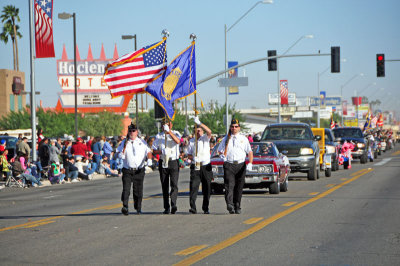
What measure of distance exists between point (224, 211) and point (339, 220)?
8.88ft

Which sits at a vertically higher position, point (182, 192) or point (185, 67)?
point (185, 67)

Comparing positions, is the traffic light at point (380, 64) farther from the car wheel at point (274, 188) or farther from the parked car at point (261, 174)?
the car wheel at point (274, 188)

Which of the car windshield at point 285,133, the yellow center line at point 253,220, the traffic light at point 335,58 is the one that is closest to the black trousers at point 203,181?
the yellow center line at point 253,220

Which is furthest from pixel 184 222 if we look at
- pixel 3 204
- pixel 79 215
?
pixel 3 204

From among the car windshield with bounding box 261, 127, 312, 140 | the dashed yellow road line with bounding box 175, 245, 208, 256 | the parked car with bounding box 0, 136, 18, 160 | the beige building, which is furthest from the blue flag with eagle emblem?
the beige building

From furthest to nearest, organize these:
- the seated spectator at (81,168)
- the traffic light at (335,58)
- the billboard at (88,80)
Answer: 1. the billboard at (88,80)
2. the traffic light at (335,58)
3. the seated spectator at (81,168)

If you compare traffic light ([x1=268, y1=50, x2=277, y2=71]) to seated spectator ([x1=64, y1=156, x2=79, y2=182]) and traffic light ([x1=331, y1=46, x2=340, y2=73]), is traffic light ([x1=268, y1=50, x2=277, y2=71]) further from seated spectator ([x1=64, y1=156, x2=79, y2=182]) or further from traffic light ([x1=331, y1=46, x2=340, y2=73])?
seated spectator ([x1=64, y1=156, x2=79, y2=182])

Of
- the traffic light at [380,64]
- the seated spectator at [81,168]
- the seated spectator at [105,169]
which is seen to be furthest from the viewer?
the traffic light at [380,64]

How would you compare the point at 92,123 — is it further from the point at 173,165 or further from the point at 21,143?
the point at 173,165

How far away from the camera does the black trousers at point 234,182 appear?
47.4 feet

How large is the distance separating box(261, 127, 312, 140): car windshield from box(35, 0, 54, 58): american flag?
11.0 metres

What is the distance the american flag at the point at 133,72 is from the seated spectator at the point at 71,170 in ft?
43.5

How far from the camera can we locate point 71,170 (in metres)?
29.6

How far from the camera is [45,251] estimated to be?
9.73m
